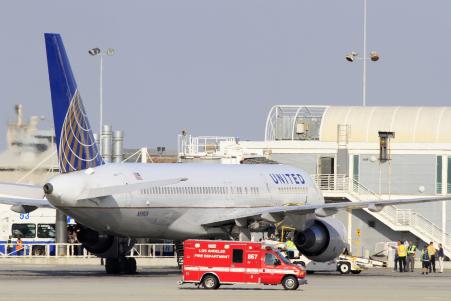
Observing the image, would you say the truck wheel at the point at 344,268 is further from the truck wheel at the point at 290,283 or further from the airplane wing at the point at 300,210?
the truck wheel at the point at 290,283

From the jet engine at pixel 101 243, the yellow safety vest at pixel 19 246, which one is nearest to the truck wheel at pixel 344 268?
the jet engine at pixel 101 243

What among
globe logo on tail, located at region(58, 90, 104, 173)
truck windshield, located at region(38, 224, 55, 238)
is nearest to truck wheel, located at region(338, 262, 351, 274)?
globe logo on tail, located at region(58, 90, 104, 173)

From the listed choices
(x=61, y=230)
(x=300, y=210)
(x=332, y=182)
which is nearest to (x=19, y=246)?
(x=61, y=230)

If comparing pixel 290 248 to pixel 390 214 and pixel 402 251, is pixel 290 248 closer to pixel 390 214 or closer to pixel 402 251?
pixel 402 251

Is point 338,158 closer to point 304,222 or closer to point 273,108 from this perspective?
point 273,108

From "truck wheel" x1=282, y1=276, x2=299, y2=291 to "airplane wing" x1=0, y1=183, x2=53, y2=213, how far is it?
1362 cm

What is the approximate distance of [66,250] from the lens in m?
72.9

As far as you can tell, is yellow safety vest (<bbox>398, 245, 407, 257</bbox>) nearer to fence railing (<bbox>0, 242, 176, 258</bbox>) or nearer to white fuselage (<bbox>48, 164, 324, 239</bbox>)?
white fuselage (<bbox>48, 164, 324, 239</bbox>)

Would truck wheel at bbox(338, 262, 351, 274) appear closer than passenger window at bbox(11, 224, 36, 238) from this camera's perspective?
Yes

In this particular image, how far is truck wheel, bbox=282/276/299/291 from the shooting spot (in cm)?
4506

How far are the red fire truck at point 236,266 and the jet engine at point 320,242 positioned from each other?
38.2ft

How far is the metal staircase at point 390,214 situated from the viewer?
7531 centimetres

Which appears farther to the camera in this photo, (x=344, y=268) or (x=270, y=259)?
(x=344, y=268)

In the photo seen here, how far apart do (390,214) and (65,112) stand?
30620 mm
